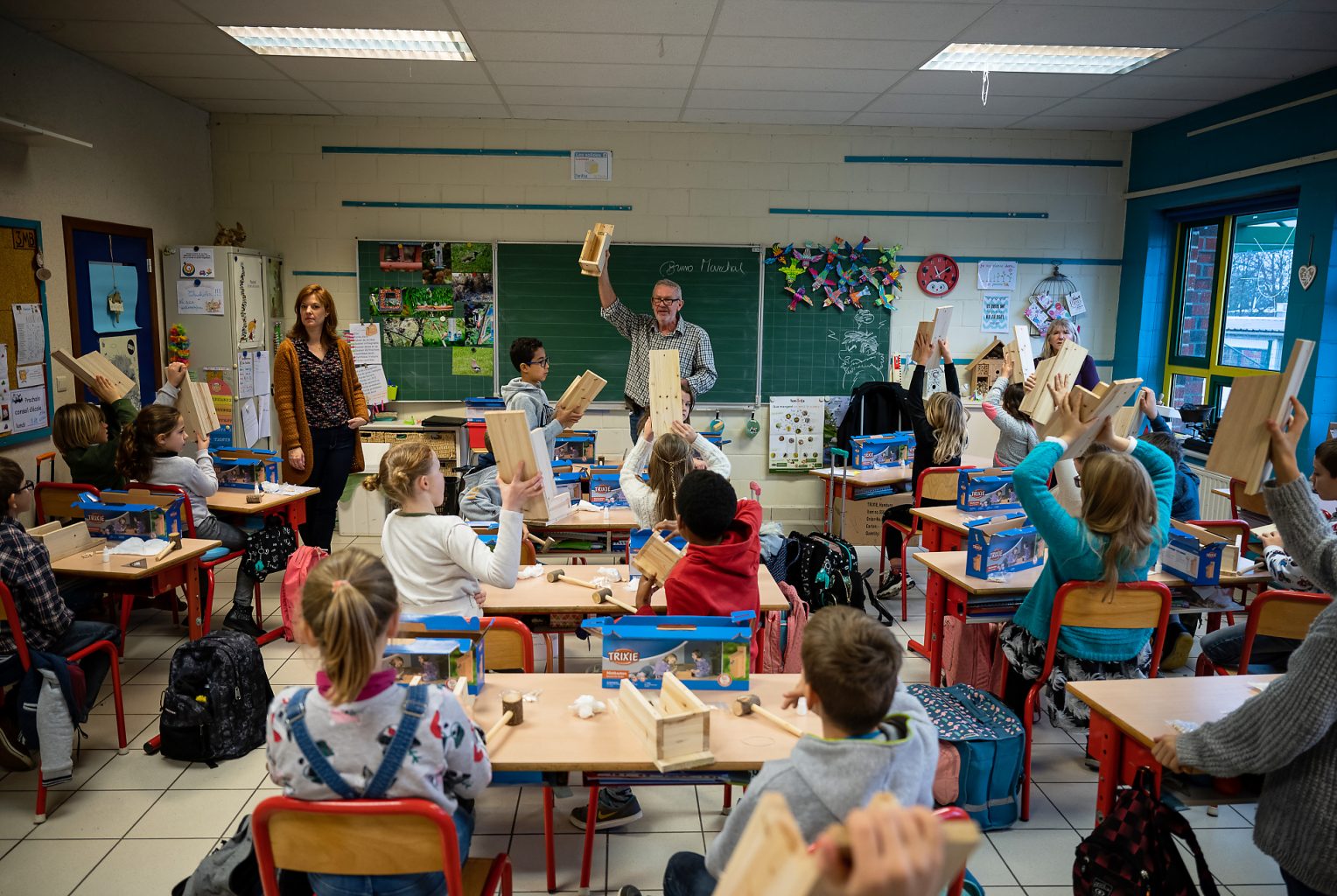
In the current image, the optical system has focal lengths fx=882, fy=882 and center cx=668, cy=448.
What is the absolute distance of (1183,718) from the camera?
2.29 m

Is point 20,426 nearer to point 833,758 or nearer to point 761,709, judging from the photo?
point 761,709

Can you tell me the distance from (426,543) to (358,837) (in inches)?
51.3

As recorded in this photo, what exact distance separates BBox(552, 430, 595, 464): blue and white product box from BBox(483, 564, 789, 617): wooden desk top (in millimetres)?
1992

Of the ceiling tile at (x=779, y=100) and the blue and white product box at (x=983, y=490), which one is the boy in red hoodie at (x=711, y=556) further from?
the ceiling tile at (x=779, y=100)

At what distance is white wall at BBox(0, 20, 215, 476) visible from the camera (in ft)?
15.7

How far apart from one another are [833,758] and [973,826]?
59 cm

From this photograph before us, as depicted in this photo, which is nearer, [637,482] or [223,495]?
[637,482]

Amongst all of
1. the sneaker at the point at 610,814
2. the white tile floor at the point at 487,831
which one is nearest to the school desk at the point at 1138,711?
the white tile floor at the point at 487,831

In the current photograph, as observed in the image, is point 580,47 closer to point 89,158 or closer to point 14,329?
point 89,158

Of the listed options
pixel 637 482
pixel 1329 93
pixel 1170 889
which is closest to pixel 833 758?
pixel 1170 889

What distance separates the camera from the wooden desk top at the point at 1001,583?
11.4ft

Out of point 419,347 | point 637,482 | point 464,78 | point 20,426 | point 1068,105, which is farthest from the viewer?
point 419,347

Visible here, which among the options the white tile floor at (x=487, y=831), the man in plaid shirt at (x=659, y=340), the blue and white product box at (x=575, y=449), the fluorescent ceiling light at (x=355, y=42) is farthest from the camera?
the man in plaid shirt at (x=659, y=340)

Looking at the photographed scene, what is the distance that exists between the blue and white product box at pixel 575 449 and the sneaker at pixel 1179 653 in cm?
332
